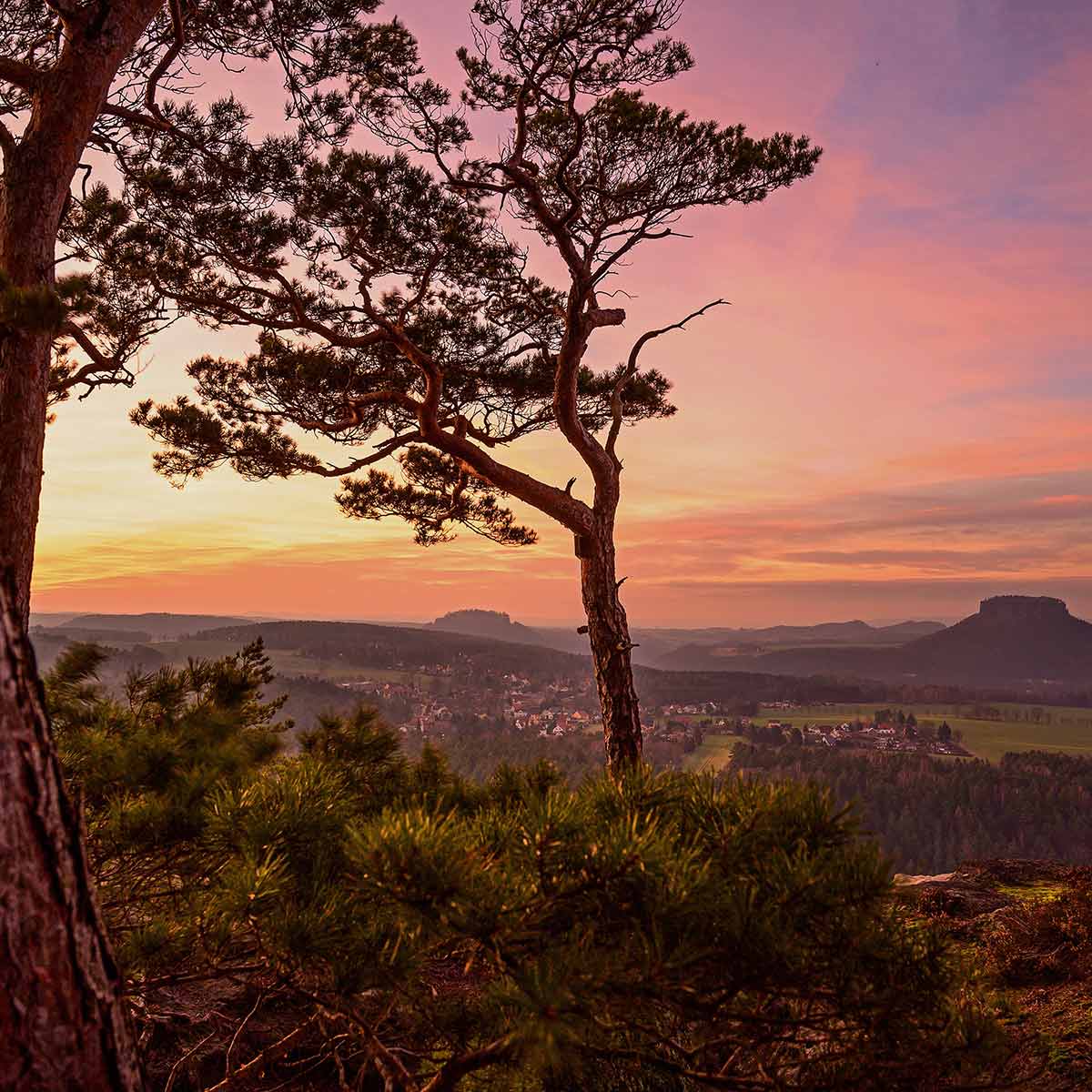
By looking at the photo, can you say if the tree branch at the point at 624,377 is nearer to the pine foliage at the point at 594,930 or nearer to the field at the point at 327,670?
the pine foliage at the point at 594,930

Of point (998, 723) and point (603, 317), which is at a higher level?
point (603, 317)

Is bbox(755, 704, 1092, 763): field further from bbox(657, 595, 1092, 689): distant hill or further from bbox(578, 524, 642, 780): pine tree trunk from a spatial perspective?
bbox(578, 524, 642, 780): pine tree trunk

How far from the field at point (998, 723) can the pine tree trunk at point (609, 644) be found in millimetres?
65487

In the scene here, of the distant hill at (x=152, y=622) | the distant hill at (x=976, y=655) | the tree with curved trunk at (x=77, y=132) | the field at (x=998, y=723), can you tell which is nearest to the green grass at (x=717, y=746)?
the field at (x=998, y=723)

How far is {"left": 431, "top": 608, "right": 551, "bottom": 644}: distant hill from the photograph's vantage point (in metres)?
148

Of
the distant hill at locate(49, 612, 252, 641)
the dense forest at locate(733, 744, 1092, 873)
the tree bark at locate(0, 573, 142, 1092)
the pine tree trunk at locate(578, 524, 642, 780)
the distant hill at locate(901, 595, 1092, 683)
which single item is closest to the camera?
the tree bark at locate(0, 573, 142, 1092)

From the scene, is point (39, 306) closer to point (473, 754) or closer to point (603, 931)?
point (603, 931)

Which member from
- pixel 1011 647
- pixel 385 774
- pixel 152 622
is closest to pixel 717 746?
pixel 385 774

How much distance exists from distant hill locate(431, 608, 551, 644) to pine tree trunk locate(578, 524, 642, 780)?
13754cm

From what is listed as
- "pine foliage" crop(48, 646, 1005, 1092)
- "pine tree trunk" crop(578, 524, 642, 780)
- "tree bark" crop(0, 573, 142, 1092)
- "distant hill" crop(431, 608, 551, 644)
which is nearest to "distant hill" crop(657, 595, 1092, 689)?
"distant hill" crop(431, 608, 551, 644)

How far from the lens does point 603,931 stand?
1168 millimetres

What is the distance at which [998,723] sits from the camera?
269ft

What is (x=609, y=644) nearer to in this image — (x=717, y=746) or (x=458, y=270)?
(x=458, y=270)

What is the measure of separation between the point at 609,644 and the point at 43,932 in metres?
6.30
